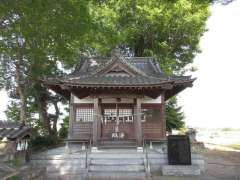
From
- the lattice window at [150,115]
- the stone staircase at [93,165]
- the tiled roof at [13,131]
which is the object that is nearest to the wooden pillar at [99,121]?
the stone staircase at [93,165]

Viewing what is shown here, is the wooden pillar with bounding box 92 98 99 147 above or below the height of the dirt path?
above

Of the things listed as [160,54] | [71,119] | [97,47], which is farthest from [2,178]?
[160,54]

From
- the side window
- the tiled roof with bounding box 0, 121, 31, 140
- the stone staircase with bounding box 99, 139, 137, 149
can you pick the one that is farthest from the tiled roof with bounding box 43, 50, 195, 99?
the tiled roof with bounding box 0, 121, 31, 140

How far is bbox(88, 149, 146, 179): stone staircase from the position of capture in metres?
13.0

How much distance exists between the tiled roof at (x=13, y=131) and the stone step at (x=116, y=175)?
12.9 feet

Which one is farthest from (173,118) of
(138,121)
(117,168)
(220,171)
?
(117,168)

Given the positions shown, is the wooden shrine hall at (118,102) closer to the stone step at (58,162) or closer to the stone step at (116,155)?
the stone step at (116,155)

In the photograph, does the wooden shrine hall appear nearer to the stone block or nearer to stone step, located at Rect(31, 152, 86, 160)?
stone step, located at Rect(31, 152, 86, 160)

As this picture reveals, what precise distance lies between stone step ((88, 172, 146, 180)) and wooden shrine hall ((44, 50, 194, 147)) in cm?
376

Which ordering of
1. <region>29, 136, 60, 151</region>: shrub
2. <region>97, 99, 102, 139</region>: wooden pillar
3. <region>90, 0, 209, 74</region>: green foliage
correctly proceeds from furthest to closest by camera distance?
<region>90, 0, 209, 74</region>: green foliage → <region>29, 136, 60, 151</region>: shrub → <region>97, 99, 102, 139</region>: wooden pillar

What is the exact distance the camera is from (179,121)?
96.3 ft

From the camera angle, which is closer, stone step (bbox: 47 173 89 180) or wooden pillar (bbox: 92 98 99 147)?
stone step (bbox: 47 173 89 180)

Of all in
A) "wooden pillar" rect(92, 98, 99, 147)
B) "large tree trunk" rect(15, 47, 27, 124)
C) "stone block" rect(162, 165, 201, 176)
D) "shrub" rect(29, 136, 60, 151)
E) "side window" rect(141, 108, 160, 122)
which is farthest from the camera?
"large tree trunk" rect(15, 47, 27, 124)

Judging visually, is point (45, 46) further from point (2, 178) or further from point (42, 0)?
point (2, 178)
